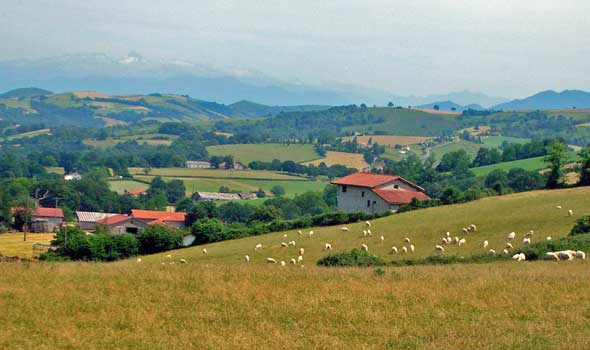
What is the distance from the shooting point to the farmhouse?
260 ft

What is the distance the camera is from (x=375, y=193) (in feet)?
263

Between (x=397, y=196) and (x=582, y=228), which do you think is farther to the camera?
(x=397, y=196)

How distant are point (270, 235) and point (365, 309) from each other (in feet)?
137

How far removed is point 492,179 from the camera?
13200 cm

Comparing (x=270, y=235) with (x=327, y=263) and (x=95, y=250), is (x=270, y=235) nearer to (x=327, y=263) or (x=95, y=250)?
(x=95, y=250)

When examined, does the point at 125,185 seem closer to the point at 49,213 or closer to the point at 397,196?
the point at 49,213

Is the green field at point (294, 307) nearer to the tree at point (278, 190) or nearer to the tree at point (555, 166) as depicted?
the tree at point (555, 166)

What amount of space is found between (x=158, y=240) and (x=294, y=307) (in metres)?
44.3

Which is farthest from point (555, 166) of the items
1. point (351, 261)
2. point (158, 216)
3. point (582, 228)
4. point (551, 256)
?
point (158, 216)

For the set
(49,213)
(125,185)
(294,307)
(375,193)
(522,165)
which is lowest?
(125,185)

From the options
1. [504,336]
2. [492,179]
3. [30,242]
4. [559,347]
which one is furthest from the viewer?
[492,179]

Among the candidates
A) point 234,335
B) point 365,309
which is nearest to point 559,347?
point 365,309

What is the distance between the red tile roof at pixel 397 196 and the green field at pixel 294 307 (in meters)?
46.7

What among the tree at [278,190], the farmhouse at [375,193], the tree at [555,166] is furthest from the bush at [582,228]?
the tree at [278,190]
